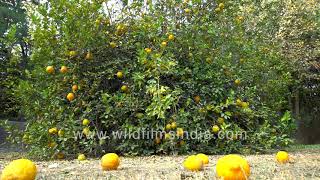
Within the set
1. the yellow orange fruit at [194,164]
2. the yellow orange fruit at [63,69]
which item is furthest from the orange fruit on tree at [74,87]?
the yellow orange fruit at [194,164]

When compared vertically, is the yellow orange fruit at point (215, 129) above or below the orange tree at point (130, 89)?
below

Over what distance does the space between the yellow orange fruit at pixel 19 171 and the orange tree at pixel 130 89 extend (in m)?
2.46

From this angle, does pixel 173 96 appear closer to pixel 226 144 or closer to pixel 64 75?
pixel 226 144

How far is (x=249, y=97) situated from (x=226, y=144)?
2.93 feet

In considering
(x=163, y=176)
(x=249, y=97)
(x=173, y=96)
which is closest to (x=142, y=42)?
(x=173, y=96)

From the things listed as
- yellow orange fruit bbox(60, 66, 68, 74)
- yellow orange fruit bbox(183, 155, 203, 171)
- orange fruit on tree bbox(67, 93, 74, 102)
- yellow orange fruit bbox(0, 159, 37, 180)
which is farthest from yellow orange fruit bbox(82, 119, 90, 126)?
yellow orange fruit bbox(0, 159, 37, 180)

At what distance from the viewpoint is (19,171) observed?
1993 mm

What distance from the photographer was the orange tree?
4.74 metres

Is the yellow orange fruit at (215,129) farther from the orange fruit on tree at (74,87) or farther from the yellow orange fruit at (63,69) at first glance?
the yellow orange fruit at (63,69)

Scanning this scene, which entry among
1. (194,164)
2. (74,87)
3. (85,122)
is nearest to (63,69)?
(74,87)

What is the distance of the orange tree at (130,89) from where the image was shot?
4.74m

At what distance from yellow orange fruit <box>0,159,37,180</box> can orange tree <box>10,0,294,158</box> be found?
2462mm

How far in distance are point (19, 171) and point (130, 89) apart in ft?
9.88

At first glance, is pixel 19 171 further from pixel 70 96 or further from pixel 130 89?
pixel 130 89
